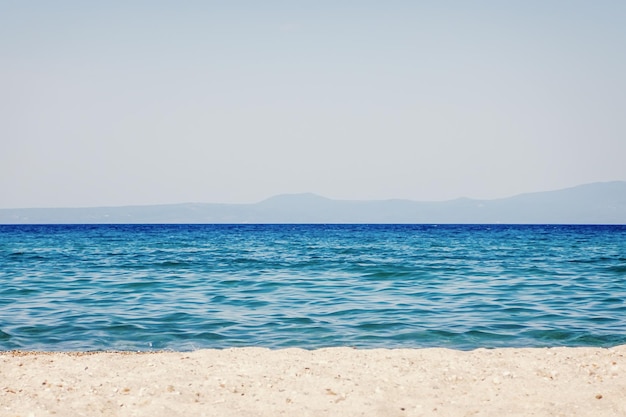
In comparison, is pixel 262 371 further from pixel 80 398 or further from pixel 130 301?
pixel 130 301

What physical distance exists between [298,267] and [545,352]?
21.5 metres

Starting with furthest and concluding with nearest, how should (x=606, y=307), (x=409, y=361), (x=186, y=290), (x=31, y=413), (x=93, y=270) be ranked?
(x=93, y=270) → (x=186, y=290) → (x=606, y=307) → (x=409, y=361) → (x=31, y=413)

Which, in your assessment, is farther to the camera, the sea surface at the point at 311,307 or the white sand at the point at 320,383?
the sea surface at the point at 311,307

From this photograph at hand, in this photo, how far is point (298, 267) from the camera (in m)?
31.9

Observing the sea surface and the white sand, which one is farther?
the sea surface

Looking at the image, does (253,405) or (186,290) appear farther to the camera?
(186,290)

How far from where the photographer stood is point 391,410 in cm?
765

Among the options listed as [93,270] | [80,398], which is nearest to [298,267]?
[93,270]

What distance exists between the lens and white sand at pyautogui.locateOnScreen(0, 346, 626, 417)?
7711mm

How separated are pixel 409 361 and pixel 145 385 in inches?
163

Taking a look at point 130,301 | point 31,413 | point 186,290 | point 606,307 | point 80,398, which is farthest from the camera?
point 186,290

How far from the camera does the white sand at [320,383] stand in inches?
304

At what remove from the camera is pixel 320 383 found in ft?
28.7

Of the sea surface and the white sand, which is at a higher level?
the white sand
